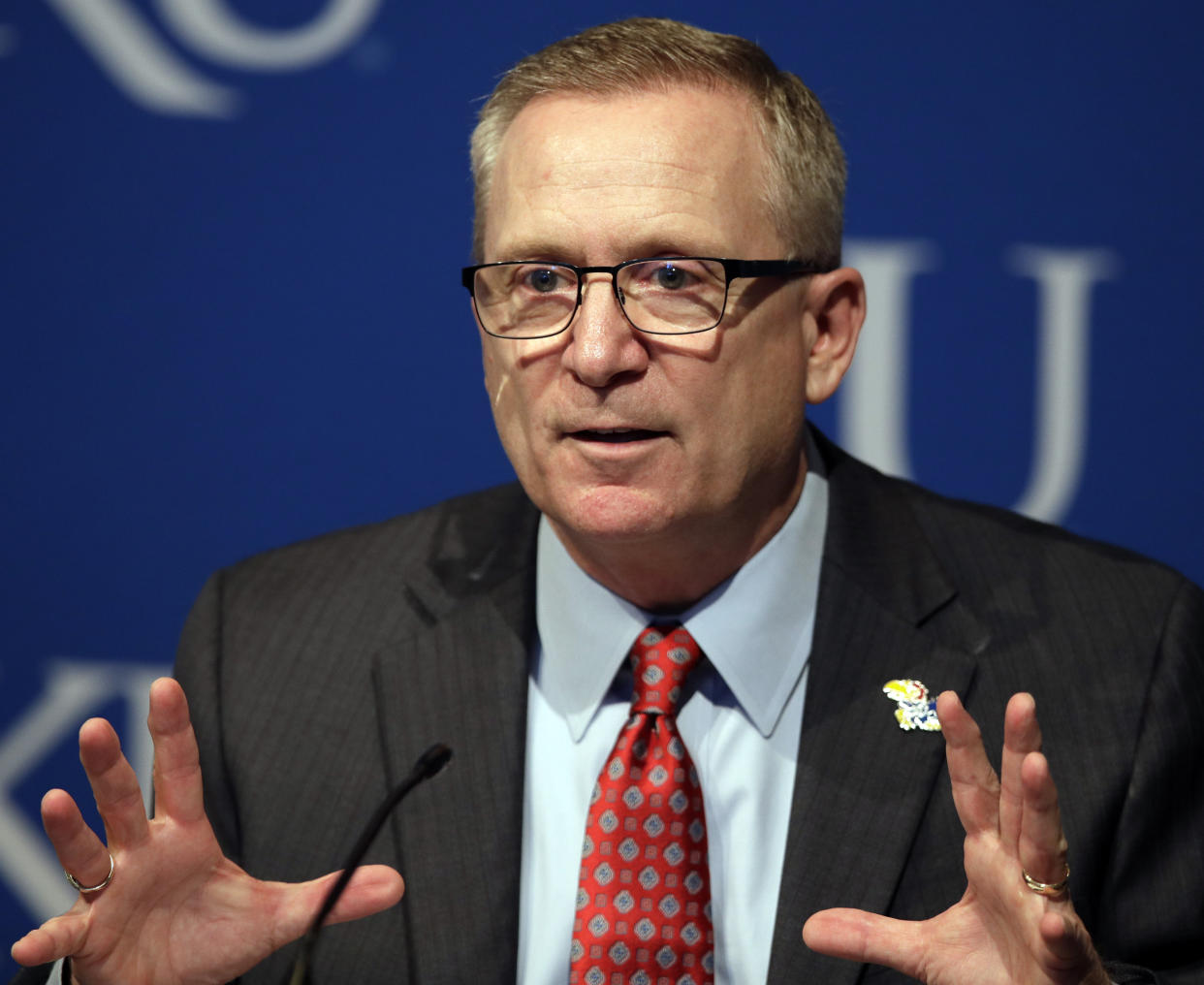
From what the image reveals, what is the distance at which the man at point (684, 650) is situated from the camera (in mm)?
1757

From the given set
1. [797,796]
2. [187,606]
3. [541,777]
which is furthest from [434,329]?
[797,796]

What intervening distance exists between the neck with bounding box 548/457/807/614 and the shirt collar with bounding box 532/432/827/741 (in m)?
0.02

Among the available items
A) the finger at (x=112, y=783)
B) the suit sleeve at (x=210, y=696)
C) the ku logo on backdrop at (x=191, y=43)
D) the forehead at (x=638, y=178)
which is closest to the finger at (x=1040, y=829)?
the forehead at (x=638, y=178)

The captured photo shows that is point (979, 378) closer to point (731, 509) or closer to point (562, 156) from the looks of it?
point (731, 509)

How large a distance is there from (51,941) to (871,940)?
0.87 m

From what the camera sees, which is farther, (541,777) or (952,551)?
(952,551)

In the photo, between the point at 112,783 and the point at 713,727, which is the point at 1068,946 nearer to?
the point at 713,727

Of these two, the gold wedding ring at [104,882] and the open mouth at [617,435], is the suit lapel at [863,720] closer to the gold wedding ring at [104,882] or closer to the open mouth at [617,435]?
the open mouth at [617,435]

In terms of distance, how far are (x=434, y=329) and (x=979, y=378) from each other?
1.01 m

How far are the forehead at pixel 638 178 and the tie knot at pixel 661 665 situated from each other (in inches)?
21.0

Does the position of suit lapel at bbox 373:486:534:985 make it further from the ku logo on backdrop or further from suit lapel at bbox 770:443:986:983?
the ku logo on backdrop

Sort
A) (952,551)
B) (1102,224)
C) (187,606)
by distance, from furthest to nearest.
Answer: (187,606)
(1102,224)
(952,551)

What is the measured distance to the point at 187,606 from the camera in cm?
258

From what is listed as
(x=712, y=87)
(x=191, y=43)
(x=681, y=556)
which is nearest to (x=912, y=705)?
(x=681, y=556)
